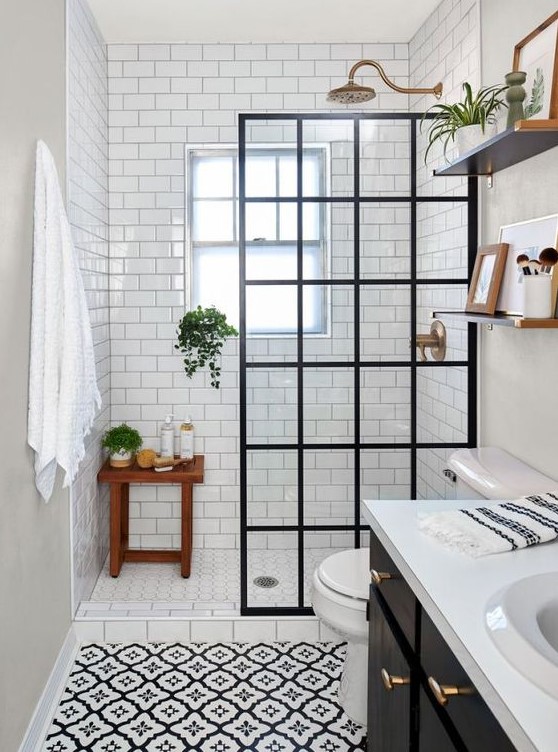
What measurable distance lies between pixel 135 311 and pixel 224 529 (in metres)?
1.36

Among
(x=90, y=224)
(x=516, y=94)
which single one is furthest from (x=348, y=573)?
(x=90, y=224)

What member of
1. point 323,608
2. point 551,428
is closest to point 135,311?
point 323,608

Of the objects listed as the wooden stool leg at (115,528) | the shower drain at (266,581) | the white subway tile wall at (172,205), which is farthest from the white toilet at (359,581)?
the white subway tile wall at (172,205)

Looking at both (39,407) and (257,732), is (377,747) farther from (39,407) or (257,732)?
(39,407)

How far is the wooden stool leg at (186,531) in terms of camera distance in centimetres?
340

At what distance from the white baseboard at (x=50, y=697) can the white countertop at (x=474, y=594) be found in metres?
1.34

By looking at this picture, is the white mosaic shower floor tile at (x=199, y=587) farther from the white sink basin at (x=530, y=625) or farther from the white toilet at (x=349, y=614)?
the white sink basin at (x=530, y=625)

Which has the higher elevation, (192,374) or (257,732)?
(192,374)

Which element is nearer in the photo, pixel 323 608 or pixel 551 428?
pixel 551 428

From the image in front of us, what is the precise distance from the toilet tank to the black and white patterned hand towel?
0.90 ft

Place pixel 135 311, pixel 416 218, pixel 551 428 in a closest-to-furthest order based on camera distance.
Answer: pixel 551 428 → pixel 416 218 → pixel 135 311

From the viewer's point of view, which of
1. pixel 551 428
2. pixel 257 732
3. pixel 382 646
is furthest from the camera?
pixel 257 732

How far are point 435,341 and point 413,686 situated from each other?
1.64 m

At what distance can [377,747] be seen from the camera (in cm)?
169
